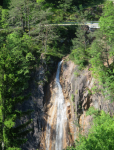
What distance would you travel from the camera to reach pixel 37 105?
21031mm

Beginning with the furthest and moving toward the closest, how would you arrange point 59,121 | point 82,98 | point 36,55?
point 36,55
point 59,121
point 82,98

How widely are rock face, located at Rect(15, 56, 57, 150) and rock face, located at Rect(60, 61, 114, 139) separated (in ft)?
13.0

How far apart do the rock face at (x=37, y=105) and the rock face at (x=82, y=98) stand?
13.0ft

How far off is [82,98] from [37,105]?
727 cm

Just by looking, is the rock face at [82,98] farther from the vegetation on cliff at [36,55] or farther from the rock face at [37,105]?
the rock face at [37,105]

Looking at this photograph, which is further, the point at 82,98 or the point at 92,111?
the point at 82,98

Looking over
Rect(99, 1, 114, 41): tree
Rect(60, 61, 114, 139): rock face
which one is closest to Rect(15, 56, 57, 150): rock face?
Rect(60, 61, 114, 139): rock face

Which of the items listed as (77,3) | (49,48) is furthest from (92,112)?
(77,3)

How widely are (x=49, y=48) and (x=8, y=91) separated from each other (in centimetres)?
1752

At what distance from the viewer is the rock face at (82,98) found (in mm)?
16731

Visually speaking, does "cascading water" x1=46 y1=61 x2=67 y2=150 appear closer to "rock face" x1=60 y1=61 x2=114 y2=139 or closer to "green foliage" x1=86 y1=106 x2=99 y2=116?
"rock face" x1=60 y1=61 x2=114 y2=139

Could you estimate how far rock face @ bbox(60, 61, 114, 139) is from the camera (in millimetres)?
16731

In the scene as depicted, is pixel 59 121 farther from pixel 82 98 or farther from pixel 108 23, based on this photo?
pixel 108 23

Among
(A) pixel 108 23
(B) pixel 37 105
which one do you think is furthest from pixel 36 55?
(A) pixel 108 23
